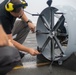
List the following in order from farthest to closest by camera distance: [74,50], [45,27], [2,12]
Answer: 1. [45,27]
2. [74,50]
3. [2,12]

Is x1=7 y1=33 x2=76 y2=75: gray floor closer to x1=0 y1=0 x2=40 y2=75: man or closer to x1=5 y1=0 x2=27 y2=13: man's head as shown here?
x1=0 y1=0 x2=40 y2=75: man

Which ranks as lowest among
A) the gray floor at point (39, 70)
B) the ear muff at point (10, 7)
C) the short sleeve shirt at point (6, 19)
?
the gray floor at point (39, 70)

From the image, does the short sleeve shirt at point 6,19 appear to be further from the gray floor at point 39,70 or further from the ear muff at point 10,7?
the gray floor at point 39,70

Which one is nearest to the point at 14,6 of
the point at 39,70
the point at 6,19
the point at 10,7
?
the point at 10,7

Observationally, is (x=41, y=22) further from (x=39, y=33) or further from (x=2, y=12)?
(x=2, y=12)

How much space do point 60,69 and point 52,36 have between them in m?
0.37

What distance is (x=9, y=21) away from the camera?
2484 millimetres

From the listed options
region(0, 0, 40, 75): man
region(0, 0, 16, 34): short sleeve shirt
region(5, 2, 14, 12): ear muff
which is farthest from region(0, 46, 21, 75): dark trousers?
region(0, 0, 16, 34): short sleeve shirt

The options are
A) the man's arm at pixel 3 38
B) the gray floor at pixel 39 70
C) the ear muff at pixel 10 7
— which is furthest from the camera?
the gray floor at pixel 39 70

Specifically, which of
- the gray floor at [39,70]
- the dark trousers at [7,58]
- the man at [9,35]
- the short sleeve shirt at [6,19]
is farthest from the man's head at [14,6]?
the dark trousers at [7,58]

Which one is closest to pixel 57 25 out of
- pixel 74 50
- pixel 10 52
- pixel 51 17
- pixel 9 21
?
pixel 51 17

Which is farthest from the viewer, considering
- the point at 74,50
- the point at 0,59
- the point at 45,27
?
the point at 45,27

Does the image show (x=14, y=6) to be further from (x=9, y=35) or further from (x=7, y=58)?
(x=7, y=58)

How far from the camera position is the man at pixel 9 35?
60.4 inches
